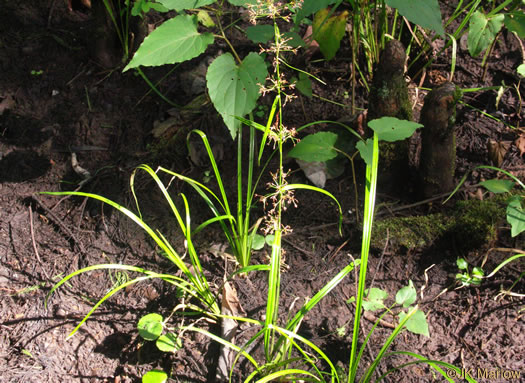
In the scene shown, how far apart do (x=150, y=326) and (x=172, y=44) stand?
1017 mm

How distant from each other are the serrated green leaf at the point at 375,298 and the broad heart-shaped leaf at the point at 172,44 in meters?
1.06

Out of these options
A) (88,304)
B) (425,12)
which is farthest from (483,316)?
(88,304)

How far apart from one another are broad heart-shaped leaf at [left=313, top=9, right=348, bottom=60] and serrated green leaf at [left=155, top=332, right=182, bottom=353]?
4.69 feet

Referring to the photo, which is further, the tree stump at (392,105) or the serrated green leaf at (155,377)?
the tree stump at (392,105)

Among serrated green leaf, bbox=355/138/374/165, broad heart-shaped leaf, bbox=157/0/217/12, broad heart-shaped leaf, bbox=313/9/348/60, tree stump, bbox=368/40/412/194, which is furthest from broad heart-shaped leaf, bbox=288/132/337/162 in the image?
broad heart-shaped leaf, bbox=157/0/217/12

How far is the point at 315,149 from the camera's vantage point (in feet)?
5.69

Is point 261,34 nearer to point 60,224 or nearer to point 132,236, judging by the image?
point 132,236

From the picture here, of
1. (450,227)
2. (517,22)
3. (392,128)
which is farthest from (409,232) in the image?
(517,22)

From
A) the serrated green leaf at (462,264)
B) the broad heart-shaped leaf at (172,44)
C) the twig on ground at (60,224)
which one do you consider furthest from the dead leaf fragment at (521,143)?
the twig on ground at (60,224)

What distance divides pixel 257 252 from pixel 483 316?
2.96 feet

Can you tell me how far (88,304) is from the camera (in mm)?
1724

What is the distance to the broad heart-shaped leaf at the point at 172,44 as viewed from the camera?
147 centimetres

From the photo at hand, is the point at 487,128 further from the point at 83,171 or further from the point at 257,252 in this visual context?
the point at 83,171

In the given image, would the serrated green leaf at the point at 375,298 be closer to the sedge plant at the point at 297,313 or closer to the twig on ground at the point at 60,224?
the sedge plant at the point at 297,313
